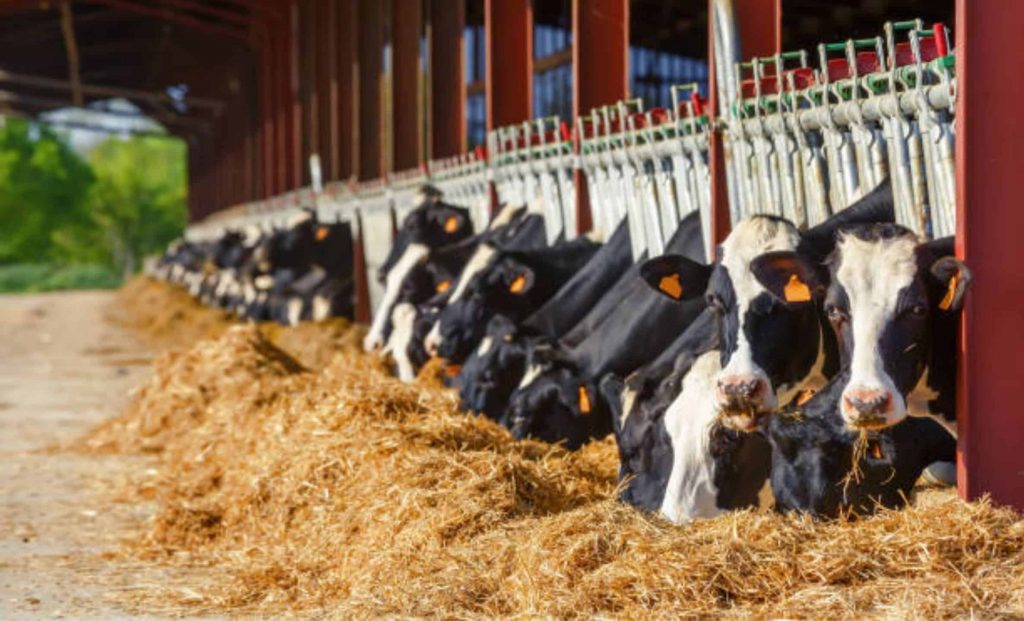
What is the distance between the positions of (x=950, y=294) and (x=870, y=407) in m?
0.50

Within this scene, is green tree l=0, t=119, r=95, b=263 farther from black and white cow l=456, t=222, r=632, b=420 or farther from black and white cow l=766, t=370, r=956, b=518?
black and white cow l=766, t=370, r=956, b=518

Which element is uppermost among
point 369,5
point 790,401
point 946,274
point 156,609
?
point 369,5

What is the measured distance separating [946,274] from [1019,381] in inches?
20.1

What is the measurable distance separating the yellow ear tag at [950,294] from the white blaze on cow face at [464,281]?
5.25 m

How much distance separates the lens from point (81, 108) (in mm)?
47531

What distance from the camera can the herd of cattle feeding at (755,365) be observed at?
5.38 metres

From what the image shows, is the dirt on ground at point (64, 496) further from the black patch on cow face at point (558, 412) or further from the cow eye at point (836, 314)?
the cow eye at point (836, 314)

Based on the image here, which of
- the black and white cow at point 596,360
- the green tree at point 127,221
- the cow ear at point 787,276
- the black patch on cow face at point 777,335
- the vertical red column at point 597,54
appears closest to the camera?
the cow ear at point 787,276

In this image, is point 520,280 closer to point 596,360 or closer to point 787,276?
point 596,360

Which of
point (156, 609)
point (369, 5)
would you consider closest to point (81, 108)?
point (369, 5)

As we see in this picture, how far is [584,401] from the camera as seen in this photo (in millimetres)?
8258

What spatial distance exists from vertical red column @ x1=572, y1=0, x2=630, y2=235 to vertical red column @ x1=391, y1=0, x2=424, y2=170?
677cm

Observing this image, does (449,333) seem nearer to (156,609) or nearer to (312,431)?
(312,431)

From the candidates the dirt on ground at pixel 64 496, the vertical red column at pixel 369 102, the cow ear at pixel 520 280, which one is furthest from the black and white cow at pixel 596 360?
the vertical red column at pixel 369 102
